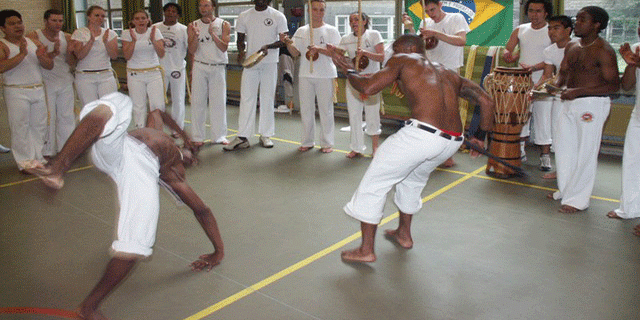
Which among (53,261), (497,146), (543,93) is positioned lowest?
(53,261)

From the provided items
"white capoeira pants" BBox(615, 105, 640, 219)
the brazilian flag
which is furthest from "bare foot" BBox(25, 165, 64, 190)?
the brazilian flag

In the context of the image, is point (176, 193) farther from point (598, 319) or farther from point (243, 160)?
point (243, 160)

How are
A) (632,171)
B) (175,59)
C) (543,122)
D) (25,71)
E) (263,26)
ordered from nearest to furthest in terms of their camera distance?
(632,171) → (25,71) → (543,122) → (263,26) → (175,59)

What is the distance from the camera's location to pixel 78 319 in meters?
3.39

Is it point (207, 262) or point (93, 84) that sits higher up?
point (93, 84)

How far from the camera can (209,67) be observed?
7984 millimetres

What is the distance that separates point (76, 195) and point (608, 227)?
5.18 metres

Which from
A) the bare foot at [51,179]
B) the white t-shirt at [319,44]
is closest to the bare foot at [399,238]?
the bare foot at [51,179]

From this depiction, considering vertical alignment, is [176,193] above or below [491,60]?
below

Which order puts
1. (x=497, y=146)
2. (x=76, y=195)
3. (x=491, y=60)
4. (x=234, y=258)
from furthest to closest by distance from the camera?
1. (x=491, y=60)
2. (x=497, y=146)
3. (x=76, y=195)
4. (x=234, y=258)

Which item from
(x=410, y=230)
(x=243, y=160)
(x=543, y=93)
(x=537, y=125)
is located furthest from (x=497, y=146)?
(x=243, y=160)

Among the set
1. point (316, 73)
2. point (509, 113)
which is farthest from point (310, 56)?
point (509, 113)

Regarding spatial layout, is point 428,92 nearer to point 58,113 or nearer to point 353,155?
point 353,155

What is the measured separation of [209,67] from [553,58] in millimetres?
4453
